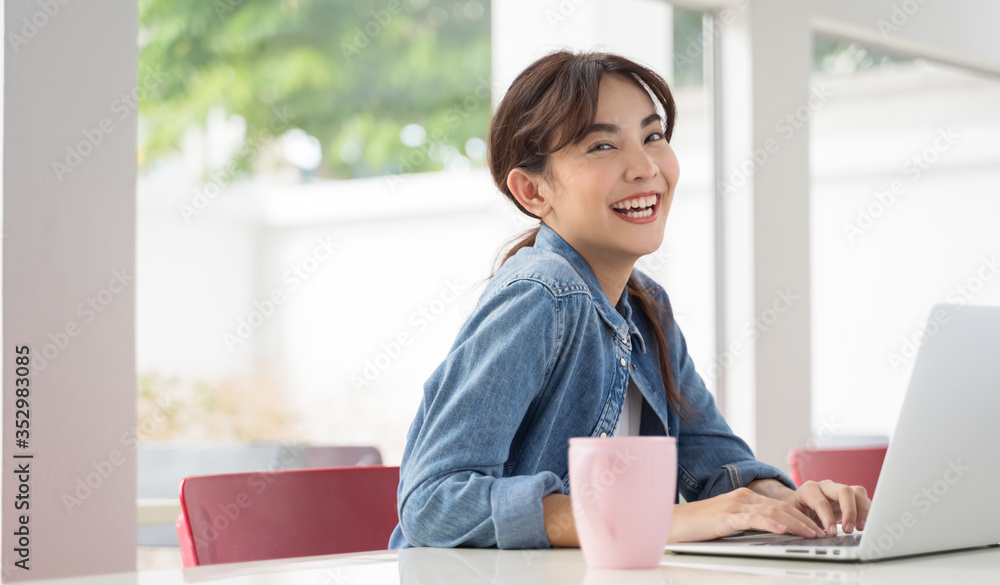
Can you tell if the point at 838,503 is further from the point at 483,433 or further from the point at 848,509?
the point at 483,433

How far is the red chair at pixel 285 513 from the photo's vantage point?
109cm

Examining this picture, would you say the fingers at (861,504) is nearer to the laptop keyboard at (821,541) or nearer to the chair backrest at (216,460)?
the laptop keyboard at (821,541)

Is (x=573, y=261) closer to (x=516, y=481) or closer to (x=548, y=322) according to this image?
(x=548, y=322)

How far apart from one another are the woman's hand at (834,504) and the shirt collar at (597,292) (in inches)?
10.1

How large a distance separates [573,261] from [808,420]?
1943mm

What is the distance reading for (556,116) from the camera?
119 cm

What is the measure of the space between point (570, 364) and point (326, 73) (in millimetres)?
7950

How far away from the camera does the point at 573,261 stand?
1206 millimetres

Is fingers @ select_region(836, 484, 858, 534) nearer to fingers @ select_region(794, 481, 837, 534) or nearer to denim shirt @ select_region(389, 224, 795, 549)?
fingers @ select_region(794, 481, 837, 534)

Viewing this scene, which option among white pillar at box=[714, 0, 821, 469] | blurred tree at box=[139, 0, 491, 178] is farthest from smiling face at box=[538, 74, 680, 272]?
blurred tree at box=[139, 0, 491, 178]

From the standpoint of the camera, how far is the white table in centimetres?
68

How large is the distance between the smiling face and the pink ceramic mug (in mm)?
533

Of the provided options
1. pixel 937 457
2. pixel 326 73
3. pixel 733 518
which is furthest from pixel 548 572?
pixel 326 73

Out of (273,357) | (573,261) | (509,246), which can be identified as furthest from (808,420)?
(273,357)
